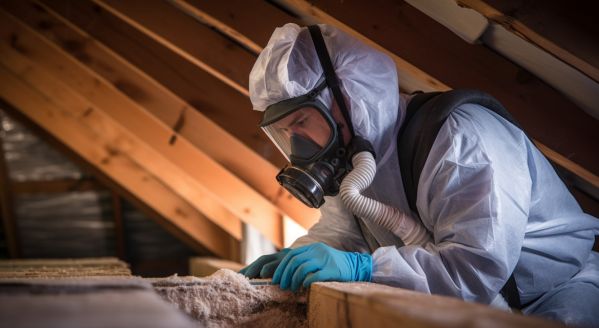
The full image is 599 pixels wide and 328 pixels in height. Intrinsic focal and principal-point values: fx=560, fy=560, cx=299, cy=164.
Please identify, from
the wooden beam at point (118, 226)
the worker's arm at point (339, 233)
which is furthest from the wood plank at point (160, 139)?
the wooden beam at point (118, 226)

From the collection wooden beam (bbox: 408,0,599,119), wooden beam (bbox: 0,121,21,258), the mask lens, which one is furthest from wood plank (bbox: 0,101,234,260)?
wooden beam (bbox: 408,0,599,119)

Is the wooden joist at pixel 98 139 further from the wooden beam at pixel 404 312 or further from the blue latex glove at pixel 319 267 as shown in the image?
the wooden beam at pixel 404 312

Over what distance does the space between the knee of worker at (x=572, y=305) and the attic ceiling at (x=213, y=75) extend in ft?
1.14

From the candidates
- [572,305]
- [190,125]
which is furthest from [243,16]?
[572,305]

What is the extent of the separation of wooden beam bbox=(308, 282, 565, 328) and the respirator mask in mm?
624

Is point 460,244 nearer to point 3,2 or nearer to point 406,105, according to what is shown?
point 406,105

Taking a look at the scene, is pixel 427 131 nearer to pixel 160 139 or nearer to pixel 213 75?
pixel 213 75

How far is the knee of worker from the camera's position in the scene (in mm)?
1506

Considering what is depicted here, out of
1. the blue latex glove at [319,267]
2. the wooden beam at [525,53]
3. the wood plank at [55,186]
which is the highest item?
the wooden beam at [525,53]

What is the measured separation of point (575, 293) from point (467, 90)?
65cm

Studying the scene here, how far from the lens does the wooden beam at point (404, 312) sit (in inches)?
26.4

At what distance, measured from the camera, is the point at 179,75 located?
2.68 metres

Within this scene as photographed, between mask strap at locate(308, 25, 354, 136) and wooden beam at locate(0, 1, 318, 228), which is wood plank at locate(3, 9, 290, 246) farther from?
mask strap at locate(308, 25, 354, 136)

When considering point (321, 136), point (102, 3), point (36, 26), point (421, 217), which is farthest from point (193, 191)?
point (421, 217)
